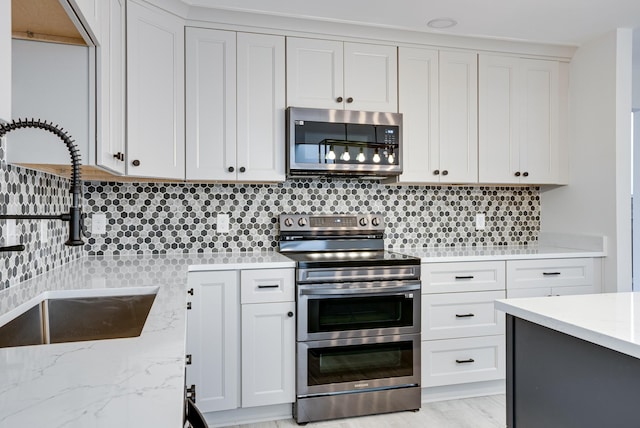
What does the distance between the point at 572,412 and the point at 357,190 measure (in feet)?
6.90

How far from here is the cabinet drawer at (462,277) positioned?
8.95 ft

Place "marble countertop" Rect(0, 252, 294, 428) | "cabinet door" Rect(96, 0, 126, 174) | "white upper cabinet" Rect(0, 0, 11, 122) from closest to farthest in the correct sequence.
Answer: "marble countertop" Rect(0, 252, 294, 428), "white upper cabinet" Rect(0, 0, 11, 122), "cabinet door" Rect(96, 0, 126, 174)

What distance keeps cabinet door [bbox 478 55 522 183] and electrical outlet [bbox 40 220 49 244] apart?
2.60 metres

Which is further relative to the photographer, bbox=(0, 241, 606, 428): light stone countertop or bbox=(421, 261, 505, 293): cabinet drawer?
bbox=(421, 261, 505, 293): cabinet drawer

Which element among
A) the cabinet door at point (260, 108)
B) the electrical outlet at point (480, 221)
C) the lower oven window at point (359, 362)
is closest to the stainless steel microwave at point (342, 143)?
the cabinet door at point (260, 108)

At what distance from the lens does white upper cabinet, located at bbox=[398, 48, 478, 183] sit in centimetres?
298

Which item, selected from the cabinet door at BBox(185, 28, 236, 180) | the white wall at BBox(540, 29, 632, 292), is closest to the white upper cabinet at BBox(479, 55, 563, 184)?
the white wall at BBox(540, 29, 632, 292)

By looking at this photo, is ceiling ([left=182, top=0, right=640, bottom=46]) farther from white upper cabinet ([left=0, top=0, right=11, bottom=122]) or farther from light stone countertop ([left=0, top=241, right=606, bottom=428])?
white upper cabinet ([left=0, top=0, right=11, bottom=122])

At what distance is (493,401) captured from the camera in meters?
2.81

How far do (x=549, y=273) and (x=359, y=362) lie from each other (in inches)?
55.2

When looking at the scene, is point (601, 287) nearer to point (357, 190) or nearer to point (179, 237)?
point (357, 190)

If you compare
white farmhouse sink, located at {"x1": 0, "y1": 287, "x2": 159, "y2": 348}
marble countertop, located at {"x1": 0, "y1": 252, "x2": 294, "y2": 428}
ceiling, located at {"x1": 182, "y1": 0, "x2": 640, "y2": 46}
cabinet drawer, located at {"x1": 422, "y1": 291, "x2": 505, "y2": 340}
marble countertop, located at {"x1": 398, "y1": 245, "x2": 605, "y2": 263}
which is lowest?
cabinet drawer, located at {"x1": 422, "y1": 291, "x2": 505, "y2": 340}

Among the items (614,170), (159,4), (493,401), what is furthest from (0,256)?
(614,170)

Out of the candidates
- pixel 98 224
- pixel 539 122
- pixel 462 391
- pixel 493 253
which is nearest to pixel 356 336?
pixel 462 391
